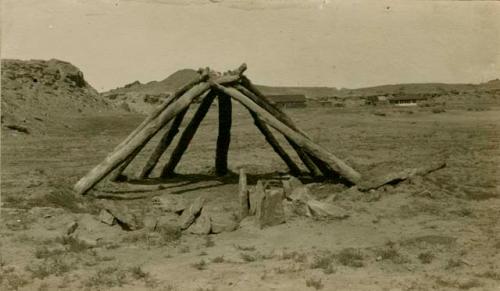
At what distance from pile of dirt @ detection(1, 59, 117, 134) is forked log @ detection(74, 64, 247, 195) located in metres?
16.3

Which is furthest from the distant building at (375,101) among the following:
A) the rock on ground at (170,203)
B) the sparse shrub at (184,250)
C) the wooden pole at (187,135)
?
the sparse shrub at (184,250)

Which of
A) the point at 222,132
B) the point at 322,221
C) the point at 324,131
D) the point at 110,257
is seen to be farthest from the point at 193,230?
the point at 324,131

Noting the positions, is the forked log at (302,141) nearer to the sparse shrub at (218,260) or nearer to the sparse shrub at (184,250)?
the sparse shrub at (184,250)

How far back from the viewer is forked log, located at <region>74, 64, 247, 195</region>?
337 inches

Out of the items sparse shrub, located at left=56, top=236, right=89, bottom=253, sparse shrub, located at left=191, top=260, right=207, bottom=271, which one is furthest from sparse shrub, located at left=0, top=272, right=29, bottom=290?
sparse shrub, located at left=191, top=260, right=207, bottom=271

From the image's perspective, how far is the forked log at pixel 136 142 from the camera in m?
8.56

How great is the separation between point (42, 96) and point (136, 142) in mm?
24872

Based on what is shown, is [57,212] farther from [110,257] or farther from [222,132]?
[222,132]

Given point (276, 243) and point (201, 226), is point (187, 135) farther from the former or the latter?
point (276, 243)

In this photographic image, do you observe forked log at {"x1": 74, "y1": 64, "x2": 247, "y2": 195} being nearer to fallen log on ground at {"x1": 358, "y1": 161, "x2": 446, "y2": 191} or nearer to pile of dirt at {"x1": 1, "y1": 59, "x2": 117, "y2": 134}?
fallen log on ground at {"x1": 358, "y1": 161, "x2": 446, "y2": 191}

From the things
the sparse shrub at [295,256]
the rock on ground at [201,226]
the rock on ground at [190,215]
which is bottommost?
the sparse shrub at [295,256]

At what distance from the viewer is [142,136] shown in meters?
8.78

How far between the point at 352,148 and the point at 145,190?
29.6ft

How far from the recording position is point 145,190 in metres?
9.80
